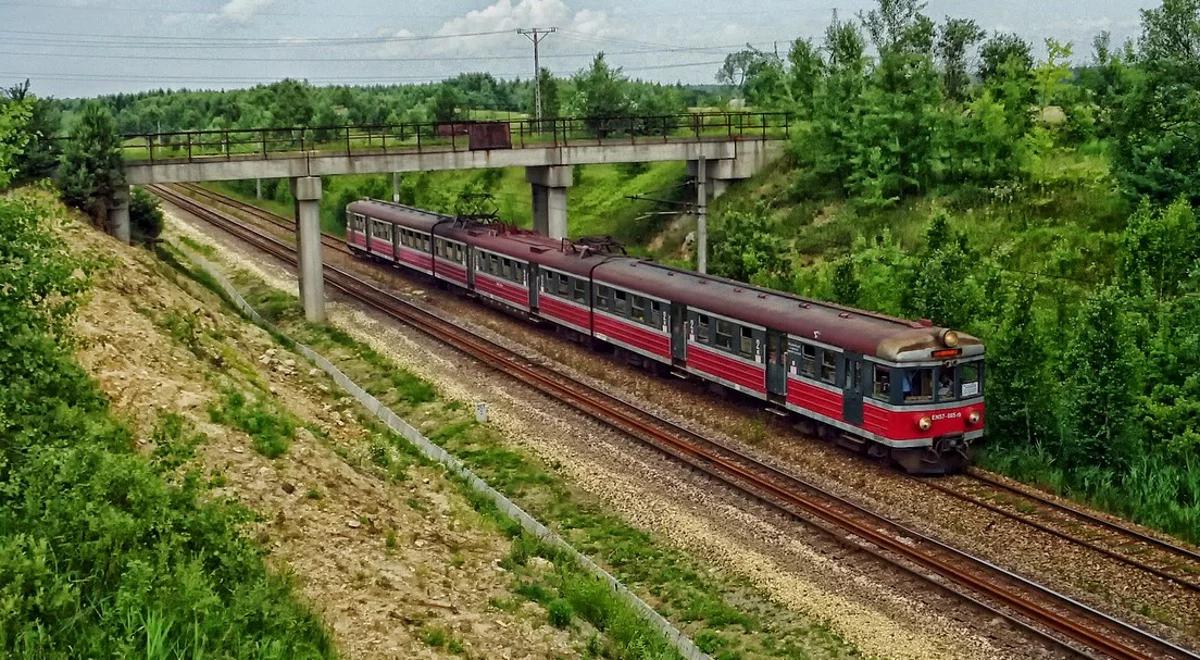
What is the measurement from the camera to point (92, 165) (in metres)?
36.4

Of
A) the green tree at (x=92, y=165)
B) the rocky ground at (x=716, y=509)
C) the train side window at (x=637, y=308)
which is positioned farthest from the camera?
the green tree at (x=92, y=165)

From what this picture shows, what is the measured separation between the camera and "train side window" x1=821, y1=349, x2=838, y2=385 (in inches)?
941

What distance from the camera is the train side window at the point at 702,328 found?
28.5 meters

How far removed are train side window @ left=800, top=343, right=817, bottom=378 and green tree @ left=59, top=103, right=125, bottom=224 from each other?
23.4 metres

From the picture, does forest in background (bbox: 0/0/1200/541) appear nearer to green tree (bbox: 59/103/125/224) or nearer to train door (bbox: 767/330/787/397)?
green tree (bbox: 59/103/125/224)

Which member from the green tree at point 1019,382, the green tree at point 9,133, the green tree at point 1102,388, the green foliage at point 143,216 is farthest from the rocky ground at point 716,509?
the green tree at point 9,133

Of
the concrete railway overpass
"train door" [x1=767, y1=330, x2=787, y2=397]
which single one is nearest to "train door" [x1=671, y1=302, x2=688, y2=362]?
"train door" [x1=767, y1=330, x2=787, y2=397]

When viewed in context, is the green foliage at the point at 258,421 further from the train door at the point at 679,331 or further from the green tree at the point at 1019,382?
the green tree at the point at 1019,382

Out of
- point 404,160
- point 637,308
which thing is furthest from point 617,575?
point 404,160

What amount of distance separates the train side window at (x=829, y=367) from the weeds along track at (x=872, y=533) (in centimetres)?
217

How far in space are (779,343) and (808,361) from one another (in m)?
1.10

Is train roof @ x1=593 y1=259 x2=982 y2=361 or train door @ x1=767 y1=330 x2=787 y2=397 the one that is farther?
train door @ x1=767 y1=330 x2=787 y2=397

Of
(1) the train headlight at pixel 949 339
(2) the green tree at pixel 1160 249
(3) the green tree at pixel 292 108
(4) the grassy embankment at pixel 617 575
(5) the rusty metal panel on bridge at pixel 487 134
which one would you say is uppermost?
(3) the green tree at pixel 292 108

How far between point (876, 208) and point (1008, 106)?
20.9 feet
